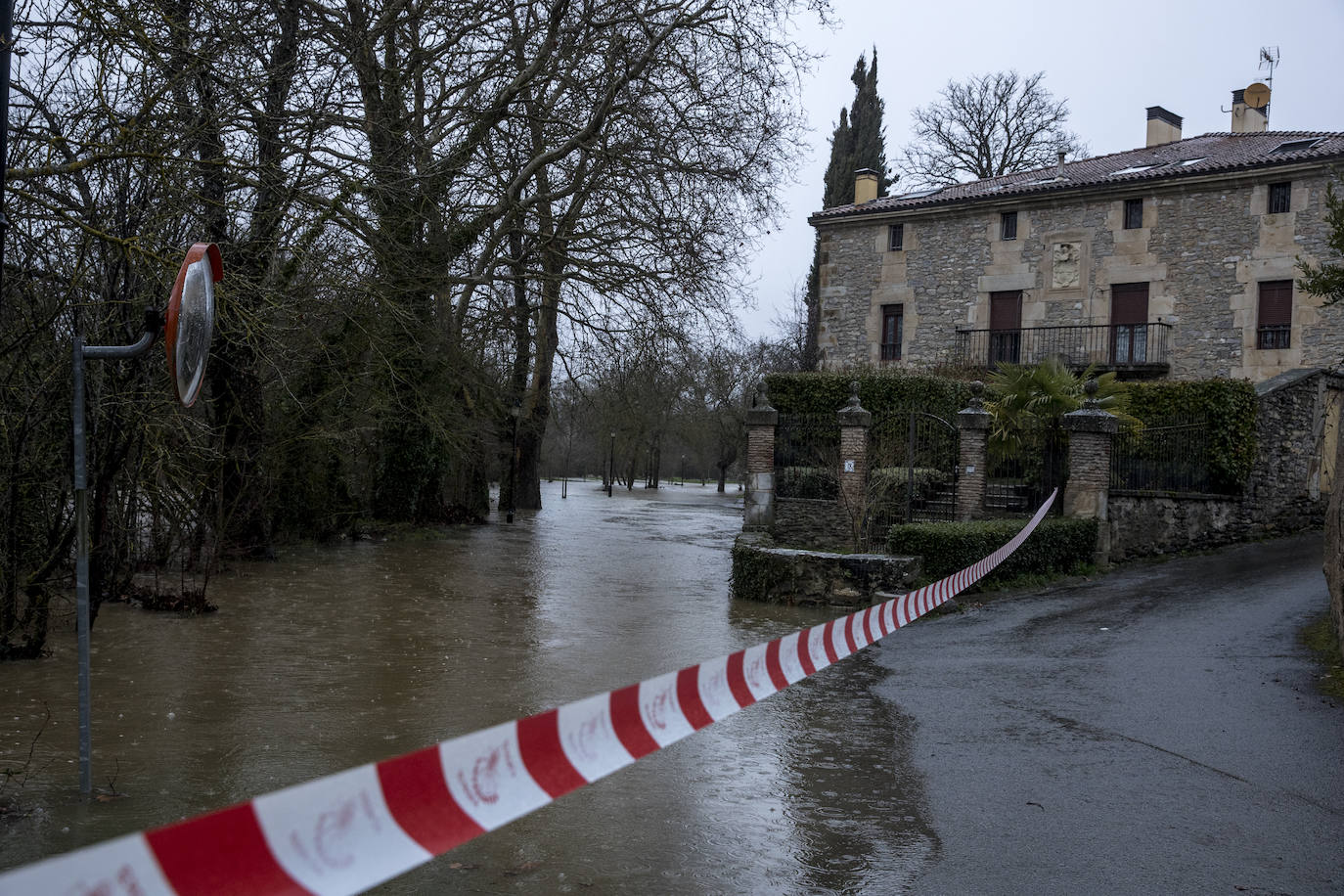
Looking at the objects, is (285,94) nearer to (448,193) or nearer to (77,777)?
(448,193)

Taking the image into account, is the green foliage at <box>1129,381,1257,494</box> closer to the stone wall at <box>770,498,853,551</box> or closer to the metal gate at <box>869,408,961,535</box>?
the metal gate at <box>869,408,961,535</box>

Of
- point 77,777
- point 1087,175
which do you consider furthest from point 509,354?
point 77,777

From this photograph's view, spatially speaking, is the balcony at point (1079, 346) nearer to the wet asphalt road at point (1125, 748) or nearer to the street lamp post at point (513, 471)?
the street lamp post at point (513, 471)

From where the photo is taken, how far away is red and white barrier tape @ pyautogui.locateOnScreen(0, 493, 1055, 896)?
1.86 m

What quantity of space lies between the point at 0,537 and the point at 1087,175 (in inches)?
1085

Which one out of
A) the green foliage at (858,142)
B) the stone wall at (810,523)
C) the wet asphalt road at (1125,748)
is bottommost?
the wet asphalt road at (1125,748)

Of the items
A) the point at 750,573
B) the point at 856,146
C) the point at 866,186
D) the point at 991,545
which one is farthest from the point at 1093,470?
the point at 856,146

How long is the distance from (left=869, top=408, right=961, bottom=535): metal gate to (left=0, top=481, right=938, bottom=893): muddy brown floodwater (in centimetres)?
401

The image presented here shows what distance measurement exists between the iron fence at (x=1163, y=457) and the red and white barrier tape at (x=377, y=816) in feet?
48.8

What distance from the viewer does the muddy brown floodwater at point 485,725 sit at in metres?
4.50

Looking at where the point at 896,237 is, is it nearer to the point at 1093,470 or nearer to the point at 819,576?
the point at 1093,470

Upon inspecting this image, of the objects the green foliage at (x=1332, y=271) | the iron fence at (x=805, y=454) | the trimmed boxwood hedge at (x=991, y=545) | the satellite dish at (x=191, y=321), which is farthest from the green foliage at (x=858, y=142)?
the satellite dish at (x=191, y=321)

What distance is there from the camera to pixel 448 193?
18.2m

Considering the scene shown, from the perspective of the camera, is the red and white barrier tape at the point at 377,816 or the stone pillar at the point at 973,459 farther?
the stone pillar at the point at 973,459
